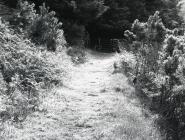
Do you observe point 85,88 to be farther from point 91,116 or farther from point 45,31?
point 45,31

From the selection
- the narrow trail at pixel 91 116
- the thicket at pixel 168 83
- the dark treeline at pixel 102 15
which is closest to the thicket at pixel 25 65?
the narrow trail at pixel 91 116

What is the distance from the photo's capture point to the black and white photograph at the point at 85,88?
7.96 m

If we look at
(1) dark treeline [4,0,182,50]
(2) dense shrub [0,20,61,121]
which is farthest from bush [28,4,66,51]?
(1) dark treeline [4,0,182,50]

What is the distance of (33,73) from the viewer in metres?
10.2

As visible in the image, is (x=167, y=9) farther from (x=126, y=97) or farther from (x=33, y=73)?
(x=33, y=73)

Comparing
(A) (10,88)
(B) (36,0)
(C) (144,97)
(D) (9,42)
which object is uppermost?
(B) (36,0)

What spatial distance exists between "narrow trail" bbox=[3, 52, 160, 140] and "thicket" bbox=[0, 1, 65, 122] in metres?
0.38

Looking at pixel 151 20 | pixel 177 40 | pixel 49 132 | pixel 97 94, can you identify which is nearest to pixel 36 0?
pixel 151 20

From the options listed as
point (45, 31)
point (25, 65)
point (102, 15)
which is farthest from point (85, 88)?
point (102, 15)

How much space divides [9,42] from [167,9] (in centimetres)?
1902

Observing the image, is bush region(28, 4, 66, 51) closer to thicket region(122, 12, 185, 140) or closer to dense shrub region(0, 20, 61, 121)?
dense shrub region(0, 20, 61, 121)

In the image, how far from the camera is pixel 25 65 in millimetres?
10375

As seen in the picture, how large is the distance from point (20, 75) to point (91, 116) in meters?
2.40

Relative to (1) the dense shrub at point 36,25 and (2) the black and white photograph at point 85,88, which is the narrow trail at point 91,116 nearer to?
(2) the black and white photograph at point 85,88
